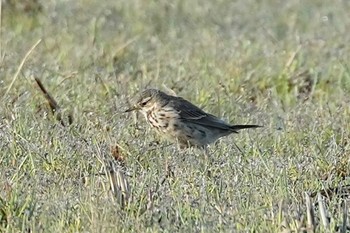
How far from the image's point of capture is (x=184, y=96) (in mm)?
8836

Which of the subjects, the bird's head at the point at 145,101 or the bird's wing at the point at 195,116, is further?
the bird's head at the point at 145,101

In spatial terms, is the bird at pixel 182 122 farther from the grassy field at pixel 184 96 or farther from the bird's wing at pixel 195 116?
the grassy field at pixel 184 96

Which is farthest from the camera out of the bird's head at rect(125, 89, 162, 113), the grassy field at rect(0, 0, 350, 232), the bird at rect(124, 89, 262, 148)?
the bird's head at rect(125, 89, 162, 113)

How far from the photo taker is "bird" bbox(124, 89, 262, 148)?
7.61 m

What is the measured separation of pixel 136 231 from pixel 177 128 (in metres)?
2.44

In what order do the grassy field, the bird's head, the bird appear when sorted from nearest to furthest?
the grassy field, the bird, the bird's head

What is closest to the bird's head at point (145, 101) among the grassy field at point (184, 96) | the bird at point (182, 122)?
the bird at point (182, 122)

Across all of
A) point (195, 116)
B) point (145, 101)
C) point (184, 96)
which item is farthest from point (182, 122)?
point (184, 96)

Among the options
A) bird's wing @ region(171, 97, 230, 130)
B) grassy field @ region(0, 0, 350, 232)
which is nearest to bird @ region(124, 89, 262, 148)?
bird's wing @ region(171, 97, 230, 130)

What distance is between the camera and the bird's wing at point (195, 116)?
7.64 metres

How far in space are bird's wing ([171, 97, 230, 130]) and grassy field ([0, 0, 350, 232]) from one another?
0.52 feet

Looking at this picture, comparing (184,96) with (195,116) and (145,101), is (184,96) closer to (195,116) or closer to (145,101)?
(145,101)

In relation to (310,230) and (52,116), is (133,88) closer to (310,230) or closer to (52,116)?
(52,116)

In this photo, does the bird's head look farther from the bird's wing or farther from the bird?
the bird's wing
